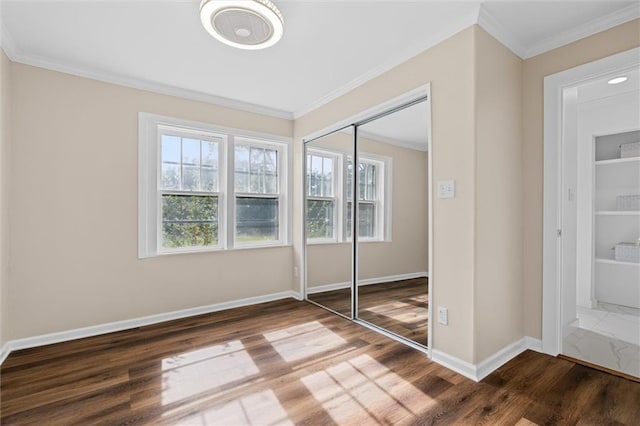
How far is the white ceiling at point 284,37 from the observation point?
208 centimetres

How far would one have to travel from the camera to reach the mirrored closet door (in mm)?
2801

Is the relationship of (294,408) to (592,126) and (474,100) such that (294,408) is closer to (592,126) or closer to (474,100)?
(474,100)

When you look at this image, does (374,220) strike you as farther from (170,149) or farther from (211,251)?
(170,149)

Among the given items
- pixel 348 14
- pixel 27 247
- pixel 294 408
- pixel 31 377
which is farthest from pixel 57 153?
pixel 294 408

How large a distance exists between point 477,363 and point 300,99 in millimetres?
3306

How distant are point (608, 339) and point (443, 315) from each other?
1.75 metres

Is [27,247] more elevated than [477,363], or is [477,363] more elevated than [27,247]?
[27,247]

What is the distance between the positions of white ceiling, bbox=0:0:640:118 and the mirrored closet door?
59 centimetres

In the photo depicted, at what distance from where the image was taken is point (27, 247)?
2695mm

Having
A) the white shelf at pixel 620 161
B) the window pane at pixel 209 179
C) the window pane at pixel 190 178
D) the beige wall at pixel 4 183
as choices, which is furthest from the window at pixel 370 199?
the beige wall at pixel 4 183

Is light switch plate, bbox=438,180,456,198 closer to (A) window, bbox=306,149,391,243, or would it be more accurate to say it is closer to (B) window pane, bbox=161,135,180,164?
(A) window, bbox=306,149,391,243

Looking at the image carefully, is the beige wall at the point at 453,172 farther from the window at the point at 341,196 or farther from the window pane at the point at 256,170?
the window pane at the point at 256,170

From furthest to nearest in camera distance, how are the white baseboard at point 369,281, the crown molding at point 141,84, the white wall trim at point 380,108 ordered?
the white baseboard at point 369,281, the crown molding at point 141,84, the white wall trim at point 380,108

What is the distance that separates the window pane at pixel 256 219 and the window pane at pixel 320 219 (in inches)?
21.0
